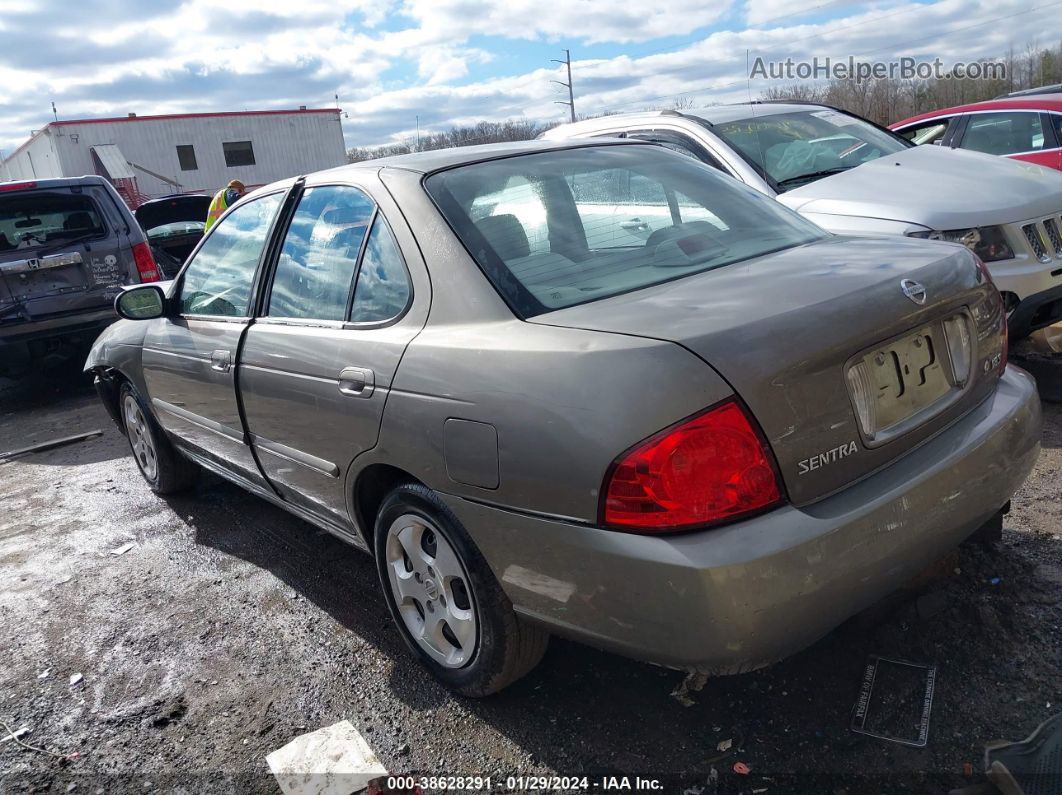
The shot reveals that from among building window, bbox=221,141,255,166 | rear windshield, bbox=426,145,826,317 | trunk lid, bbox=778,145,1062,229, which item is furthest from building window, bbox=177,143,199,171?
rear windshield, bbox=426,145,826,317

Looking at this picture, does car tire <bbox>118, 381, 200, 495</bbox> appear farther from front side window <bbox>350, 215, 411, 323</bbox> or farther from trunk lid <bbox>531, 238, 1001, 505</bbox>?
trunk lid <bbox>531, 238, 1001, 505</bbox>

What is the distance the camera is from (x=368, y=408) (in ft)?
8.51

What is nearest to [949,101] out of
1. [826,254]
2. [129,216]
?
[129,216]

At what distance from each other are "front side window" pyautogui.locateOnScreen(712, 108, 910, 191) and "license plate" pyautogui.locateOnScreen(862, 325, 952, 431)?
10.3 feet

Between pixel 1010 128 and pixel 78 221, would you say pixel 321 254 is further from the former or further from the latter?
pixel 1010 128

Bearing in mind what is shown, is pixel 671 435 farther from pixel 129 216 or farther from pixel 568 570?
pixel 129 216

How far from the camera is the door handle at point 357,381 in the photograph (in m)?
2.59

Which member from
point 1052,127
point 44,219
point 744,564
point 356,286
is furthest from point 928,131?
point 44,219

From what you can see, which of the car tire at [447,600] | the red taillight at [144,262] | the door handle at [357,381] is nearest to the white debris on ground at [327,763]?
the car tire at [447,600]

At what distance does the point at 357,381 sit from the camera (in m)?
2.65

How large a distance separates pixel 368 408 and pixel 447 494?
438 millimetres

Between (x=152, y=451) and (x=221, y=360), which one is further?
(x=152, y=451)

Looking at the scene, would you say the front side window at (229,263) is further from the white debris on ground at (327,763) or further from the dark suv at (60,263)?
the dark suv at (60,263)

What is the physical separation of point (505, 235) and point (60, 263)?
6.52m
